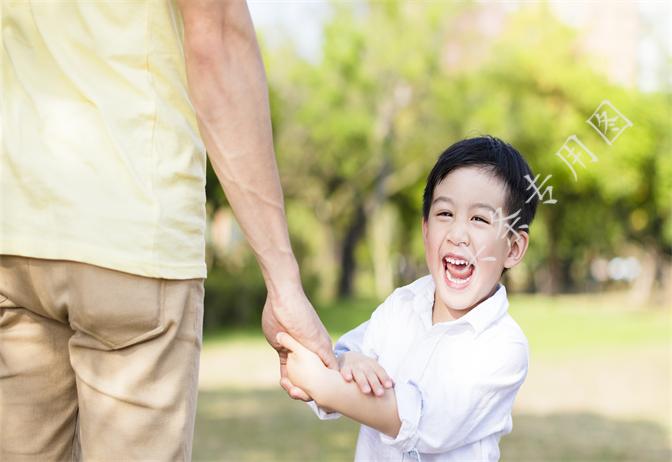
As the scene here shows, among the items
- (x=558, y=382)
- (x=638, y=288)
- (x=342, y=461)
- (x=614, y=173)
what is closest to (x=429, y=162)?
(x=614, y=173)

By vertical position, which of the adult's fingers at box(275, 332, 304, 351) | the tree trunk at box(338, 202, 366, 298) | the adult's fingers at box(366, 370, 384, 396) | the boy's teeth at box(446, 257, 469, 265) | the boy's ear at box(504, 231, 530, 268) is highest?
the boy's ear at box(504, 231, 530, 268)

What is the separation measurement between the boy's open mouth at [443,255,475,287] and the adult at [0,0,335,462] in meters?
0.59

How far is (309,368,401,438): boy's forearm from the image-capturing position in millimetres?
1826

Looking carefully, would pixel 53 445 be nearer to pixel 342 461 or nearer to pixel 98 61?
pixel 98 61

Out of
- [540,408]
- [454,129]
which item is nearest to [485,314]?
[540,408]

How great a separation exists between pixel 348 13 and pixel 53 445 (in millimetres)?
23086

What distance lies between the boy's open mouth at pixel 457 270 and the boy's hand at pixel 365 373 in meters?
0.25

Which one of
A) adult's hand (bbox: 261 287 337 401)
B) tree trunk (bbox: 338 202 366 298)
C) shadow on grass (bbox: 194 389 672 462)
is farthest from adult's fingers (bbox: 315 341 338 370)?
tree trunk (bbox: 338 202 366 298)

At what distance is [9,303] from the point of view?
1.59 meters

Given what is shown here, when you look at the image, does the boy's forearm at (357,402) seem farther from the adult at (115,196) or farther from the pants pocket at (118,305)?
the pants pocket at (118,305)

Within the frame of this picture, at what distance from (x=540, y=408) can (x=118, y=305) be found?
760cm

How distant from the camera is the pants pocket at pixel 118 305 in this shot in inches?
58.7

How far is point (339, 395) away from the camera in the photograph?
1839mm

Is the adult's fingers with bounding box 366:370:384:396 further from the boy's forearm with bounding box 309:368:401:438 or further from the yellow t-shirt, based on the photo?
the yellow t-shirt
